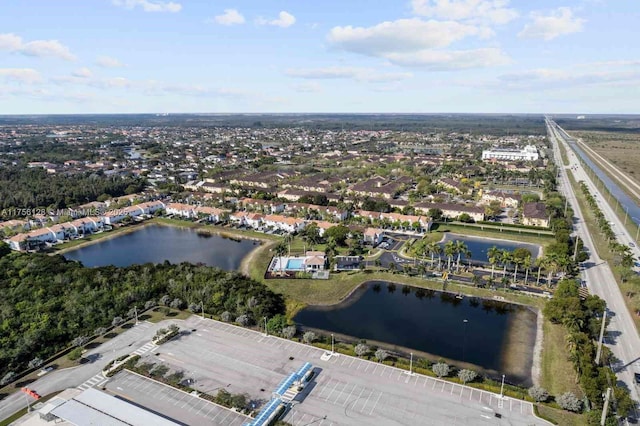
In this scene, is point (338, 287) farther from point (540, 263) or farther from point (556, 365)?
point (540, 263)

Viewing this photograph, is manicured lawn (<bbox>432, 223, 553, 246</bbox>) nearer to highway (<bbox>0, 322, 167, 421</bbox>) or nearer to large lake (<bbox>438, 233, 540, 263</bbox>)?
large lake (<bbox>438, 233, 540, 263</bbox>)

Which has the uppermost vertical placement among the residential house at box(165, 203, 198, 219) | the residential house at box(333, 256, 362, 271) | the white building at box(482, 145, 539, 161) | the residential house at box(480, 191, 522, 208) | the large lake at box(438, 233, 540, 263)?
the white building at box(482, 145, 539, 161)

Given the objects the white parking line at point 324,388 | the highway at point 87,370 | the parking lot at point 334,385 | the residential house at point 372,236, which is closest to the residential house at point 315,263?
the residential house at point 372,236

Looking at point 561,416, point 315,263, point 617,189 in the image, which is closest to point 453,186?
point 617,189

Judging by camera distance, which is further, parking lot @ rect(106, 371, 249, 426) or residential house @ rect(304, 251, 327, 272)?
residential house @ rect(304, 251, 327, 272)

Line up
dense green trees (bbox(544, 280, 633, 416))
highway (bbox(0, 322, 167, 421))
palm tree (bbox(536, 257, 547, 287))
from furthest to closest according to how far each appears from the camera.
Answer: palm tree (bbox(536, 257, 547, 287)) → highway (bbox(0, 322, 167, 421)) → dense green trees (bbox(544, 280, 633, 416))

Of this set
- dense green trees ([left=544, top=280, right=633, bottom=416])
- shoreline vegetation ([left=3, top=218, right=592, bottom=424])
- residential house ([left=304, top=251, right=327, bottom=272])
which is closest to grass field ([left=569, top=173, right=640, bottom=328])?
dense green trees ([left=544, top=280, right=633, bottom=416])

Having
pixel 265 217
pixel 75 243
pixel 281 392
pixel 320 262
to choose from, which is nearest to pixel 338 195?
pixel 265 217
